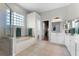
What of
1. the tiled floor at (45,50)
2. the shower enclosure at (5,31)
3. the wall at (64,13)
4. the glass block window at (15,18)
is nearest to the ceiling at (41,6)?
the wall at (64,13)

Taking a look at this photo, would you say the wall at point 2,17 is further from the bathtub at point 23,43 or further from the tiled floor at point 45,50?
the tiled floor at point 45,50

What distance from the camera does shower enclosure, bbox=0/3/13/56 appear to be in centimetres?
197

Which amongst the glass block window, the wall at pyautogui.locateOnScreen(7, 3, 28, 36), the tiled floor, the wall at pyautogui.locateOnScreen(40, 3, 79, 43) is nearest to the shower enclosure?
the glass block window

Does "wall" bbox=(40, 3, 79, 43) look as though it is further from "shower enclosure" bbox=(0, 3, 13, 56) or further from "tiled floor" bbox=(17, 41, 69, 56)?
"shower enclosure" bbox=(0, 3, 13, 56)

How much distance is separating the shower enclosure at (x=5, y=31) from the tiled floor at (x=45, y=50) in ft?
1.07

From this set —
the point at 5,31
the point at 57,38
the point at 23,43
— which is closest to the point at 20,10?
the point at 5,31

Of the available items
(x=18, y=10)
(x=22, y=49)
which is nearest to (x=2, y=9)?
(x=18, y=10)

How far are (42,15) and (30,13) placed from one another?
0.31 metres

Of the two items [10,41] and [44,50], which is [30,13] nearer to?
[10,41]

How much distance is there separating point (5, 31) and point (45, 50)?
106 centimetres

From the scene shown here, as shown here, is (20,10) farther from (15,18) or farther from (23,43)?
(23,43)

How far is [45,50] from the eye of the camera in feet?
6.78

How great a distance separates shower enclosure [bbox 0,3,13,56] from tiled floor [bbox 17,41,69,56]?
326mm

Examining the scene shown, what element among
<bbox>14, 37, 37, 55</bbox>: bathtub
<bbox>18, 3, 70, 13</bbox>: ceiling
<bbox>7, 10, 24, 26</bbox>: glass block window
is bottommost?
<bbox>14, 37, 37, 55</bbox>: bathtub
